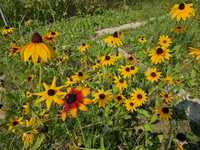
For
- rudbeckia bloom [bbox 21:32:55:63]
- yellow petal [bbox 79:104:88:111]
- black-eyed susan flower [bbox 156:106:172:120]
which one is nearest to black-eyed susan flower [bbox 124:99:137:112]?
black-eyed susan flower [bbox 156:106:172:120]

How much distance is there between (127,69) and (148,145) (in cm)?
79

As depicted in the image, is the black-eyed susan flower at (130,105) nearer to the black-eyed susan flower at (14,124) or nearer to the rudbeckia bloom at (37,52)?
the black-eyed susan flower at (14,124)

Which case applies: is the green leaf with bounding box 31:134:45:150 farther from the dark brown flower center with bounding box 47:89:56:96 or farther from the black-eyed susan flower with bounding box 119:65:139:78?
the black-eyed susan flower with bounding box 119:65:139:78

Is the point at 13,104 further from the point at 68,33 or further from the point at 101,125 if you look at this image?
the point at 68,33

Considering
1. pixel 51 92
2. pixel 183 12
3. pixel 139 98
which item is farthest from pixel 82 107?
pixel 183 12

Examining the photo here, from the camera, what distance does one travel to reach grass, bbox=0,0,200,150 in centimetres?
337

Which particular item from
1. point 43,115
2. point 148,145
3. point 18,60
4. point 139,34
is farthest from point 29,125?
point 139,34

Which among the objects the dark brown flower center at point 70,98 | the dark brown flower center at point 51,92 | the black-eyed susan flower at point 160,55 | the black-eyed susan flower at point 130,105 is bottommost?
the black-eyed susan flower at point 130,105

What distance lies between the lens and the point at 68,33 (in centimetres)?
690

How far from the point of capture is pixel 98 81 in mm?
4309

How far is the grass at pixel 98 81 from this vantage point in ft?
11.0

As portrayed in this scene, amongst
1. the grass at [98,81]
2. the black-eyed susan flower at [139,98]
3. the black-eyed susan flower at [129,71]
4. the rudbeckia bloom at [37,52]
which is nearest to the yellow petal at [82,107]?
the grass at [98,81]

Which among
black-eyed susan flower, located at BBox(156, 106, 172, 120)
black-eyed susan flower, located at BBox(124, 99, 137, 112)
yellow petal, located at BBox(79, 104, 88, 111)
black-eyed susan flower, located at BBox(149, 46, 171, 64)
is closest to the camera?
yellow petal, located at BBox(79, 104, 88, 111)

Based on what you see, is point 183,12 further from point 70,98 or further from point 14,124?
point 70,98
